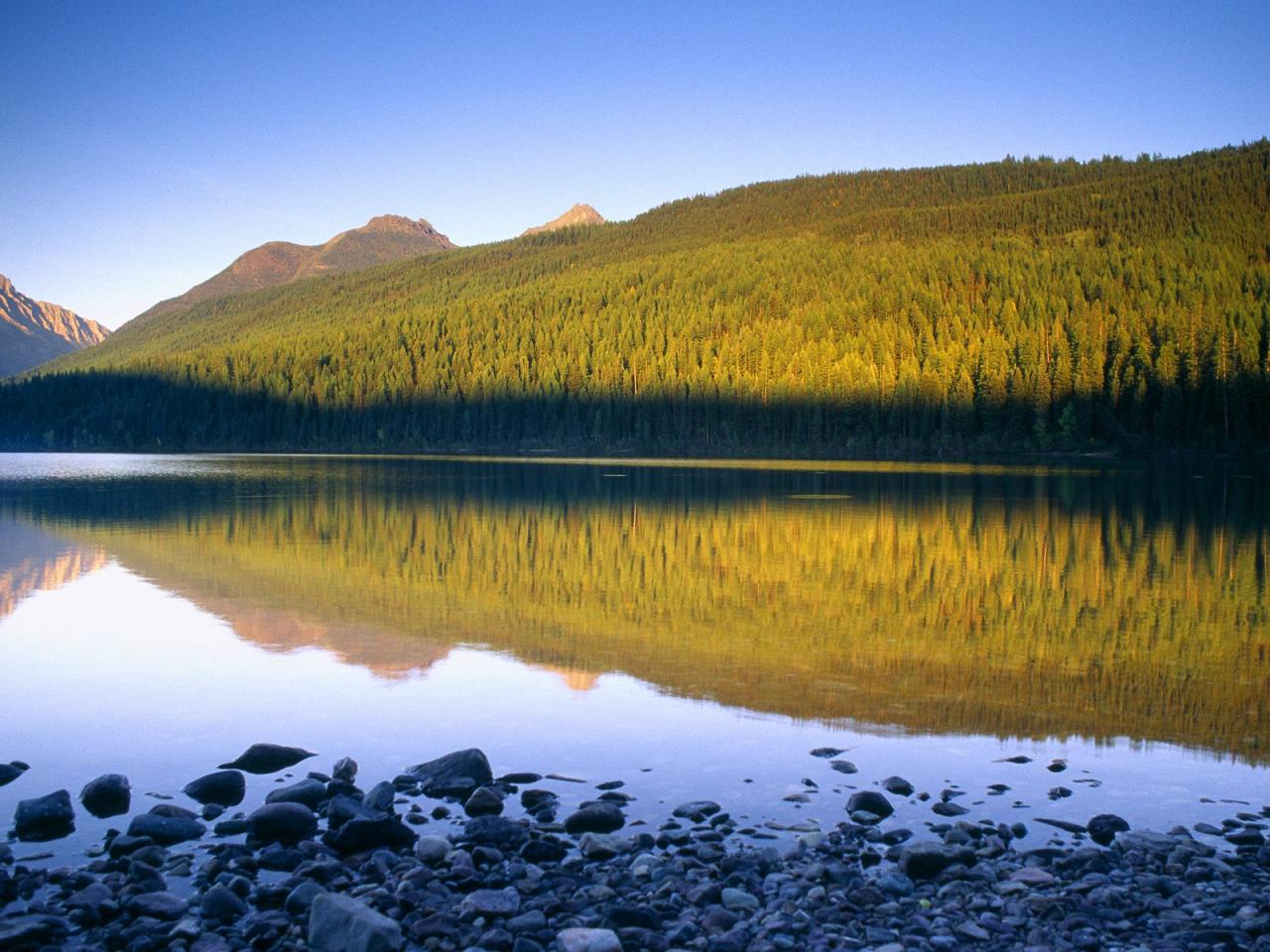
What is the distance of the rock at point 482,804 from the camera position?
323 inches

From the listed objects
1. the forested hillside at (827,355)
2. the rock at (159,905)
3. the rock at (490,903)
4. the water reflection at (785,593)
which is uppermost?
the forested hillside at (827,355)

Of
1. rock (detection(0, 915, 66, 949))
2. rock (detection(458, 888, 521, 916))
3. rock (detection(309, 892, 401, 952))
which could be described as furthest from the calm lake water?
rock (detection(309, 892, 401, 952))

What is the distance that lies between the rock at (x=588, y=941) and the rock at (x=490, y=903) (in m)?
0.49

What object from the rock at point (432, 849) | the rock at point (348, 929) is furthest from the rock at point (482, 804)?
the rock at point (348, 929)

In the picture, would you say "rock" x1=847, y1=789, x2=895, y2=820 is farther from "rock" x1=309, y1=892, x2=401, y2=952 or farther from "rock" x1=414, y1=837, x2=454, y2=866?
"rock" x1=309, y1=892, x2=401, y2=952

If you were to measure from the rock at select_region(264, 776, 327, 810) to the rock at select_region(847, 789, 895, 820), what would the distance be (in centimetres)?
435

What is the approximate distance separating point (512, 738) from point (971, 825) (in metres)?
4.66

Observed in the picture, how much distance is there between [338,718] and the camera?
11109 mm

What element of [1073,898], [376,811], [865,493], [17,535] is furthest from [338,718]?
[865,493]

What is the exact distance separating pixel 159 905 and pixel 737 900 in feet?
11.9

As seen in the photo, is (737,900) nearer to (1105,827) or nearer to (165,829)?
(1105,827)

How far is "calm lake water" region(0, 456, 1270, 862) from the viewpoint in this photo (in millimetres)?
9375

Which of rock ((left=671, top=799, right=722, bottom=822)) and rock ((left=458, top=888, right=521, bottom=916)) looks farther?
rock ((left=671, top=799, right=722, bottom=822))

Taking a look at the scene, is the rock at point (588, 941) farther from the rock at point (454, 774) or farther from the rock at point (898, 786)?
the rock at point (898, 786)
